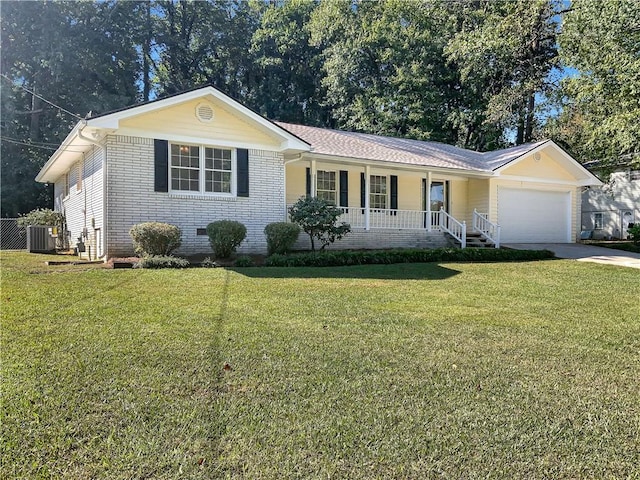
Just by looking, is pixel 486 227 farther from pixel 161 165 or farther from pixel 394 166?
pixel 161 165

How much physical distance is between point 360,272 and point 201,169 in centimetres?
562

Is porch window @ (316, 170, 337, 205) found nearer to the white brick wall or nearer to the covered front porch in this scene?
the covered front porch

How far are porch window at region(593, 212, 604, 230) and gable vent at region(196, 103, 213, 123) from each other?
27.0 metres

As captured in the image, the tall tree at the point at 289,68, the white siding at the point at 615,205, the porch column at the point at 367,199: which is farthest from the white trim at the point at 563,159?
the tall tree at the point at 289,68

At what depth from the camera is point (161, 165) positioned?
37.9 feet

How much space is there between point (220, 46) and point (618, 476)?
36405 mm

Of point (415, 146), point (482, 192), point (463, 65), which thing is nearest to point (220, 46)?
point (463, 65)

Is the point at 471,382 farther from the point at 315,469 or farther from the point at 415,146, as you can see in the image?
the point at 415,146

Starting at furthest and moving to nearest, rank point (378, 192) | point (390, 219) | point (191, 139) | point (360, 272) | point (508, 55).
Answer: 1. point (508, 55)
2. point (378, 192)
3. point (390, 219)
4. point (191, 139)
5. point (360, 272)

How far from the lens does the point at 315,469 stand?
98.4 inches

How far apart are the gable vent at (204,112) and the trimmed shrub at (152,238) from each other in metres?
3.63

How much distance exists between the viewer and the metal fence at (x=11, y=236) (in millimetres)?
19625

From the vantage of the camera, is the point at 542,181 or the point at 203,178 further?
the point at 542,181

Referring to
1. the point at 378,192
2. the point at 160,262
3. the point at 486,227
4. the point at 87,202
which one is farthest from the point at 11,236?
the point at 486,227
